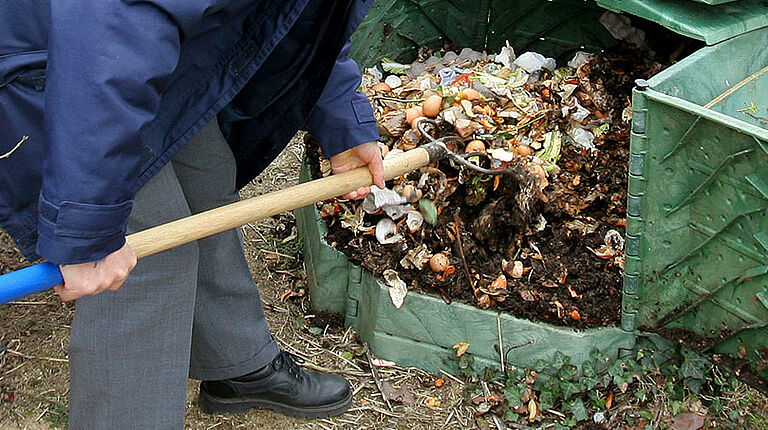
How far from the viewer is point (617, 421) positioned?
99.6 inches

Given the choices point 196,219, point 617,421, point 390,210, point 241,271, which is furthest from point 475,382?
point 196,219

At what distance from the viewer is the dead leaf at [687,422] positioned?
8.16 feet

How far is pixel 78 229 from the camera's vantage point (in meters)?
1.48

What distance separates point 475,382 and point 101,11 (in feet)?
5.69

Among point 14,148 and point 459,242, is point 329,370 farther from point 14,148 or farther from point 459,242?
point 14,148

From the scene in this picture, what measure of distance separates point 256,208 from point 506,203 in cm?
113

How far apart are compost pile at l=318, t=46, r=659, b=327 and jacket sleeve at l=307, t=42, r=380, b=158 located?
0.92ft

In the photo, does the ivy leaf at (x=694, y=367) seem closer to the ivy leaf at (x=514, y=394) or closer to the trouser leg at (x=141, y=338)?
the ivy leaf at (x=514, y=394)

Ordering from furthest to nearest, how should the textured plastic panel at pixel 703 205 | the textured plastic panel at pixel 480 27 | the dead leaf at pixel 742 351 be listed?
1. the textured plastic panel at pixel 480 27
2. the dead leaf at pixel 742 351
3. the textured plastic panel at pixel 703 205

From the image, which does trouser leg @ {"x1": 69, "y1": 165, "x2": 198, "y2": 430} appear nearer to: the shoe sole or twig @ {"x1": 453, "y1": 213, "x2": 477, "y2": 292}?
the shoe sole

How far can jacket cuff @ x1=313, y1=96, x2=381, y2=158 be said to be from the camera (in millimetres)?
2160

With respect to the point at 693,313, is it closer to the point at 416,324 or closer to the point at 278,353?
the point at 416,324

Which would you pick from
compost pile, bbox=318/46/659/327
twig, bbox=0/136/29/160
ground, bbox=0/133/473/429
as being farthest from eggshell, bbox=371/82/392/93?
twig, bbox=0/136/29/160

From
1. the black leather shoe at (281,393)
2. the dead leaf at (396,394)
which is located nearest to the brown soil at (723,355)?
the dead leaf at (396,394)
